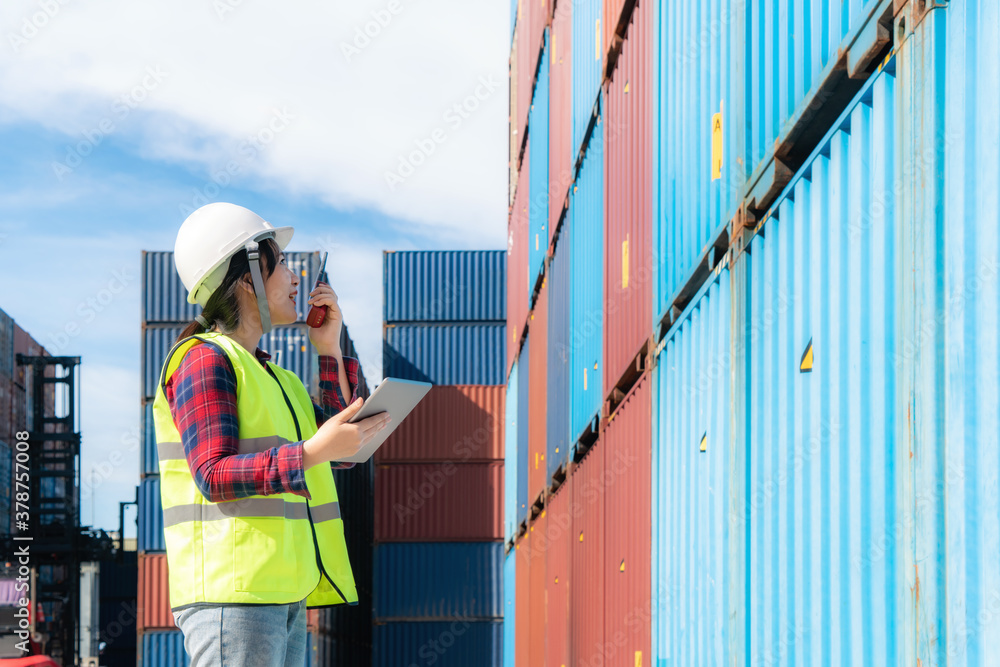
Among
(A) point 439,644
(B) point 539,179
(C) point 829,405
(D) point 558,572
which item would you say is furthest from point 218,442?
(A) point 439,644

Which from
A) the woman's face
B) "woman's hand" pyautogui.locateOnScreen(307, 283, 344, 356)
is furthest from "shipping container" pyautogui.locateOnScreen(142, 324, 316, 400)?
the woman's face

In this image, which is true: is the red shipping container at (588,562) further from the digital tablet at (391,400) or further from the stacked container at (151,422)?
the stacked container at (151,422)

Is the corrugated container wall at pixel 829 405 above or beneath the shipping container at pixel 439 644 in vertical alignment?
above

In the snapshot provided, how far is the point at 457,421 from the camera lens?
2662 centimetres

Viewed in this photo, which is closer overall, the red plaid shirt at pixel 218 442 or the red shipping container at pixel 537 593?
the red plaid shirt at pixel 218 442

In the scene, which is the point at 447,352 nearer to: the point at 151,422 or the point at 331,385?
the point at 151,422

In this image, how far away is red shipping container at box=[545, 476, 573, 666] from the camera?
9.66 m

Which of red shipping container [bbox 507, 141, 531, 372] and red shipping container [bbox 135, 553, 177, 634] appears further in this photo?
red shipping container [bbox 135, 553, 177, 634]

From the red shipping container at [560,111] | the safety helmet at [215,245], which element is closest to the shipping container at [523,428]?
the red shipping container at [560,111]

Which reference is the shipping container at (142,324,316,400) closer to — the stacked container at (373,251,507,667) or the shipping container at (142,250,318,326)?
the shipping container at (142,250,318,326)

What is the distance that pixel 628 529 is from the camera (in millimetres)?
6414

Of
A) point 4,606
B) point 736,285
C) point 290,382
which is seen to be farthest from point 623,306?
point 4,606

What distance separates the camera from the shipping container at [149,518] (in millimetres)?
21453

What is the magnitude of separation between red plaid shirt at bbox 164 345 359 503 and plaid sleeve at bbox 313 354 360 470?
68 cm
